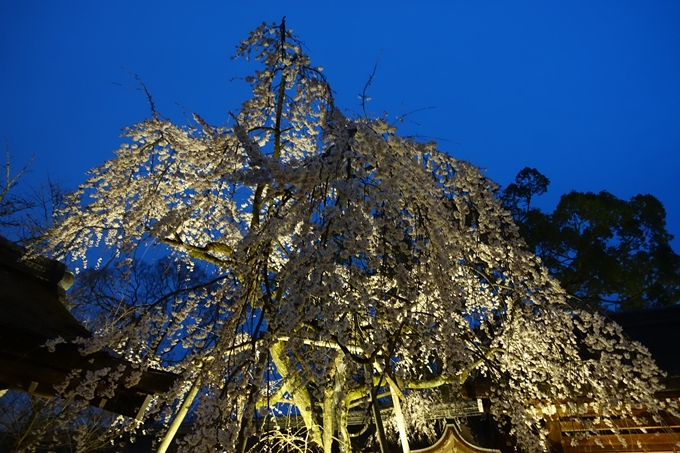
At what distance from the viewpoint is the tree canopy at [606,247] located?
35.4 ft

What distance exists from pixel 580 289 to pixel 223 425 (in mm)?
10969

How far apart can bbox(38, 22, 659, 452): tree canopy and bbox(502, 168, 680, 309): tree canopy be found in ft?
16.6

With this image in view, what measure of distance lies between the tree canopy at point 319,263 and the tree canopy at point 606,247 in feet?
16.6

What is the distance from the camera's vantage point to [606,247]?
11242mm

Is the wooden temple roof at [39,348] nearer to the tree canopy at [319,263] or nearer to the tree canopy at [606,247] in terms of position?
the tree canopy at [319,263]

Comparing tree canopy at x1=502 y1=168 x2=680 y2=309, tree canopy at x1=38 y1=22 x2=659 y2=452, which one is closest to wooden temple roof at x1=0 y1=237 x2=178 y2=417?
tree canopy at x1=38 y1=22 x2=659 y2=452

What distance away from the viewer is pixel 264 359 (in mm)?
2486

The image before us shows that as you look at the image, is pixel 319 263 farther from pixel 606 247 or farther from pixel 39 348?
pixel 606 247

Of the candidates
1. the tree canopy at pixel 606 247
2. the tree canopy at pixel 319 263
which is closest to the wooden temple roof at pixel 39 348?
the tree canopy at pixel 319 263

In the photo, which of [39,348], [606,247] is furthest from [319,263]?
[606,247]

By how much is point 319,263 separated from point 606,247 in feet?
37.7

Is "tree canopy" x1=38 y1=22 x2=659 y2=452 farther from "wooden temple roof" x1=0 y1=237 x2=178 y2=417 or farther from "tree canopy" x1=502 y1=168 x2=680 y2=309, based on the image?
"tree canopy" x1=502 y1=168 x2=680 y2=309

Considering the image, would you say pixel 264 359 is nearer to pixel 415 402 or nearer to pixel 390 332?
pixel 390 332

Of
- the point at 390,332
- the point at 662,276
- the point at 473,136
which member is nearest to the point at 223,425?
the point at 390,332
